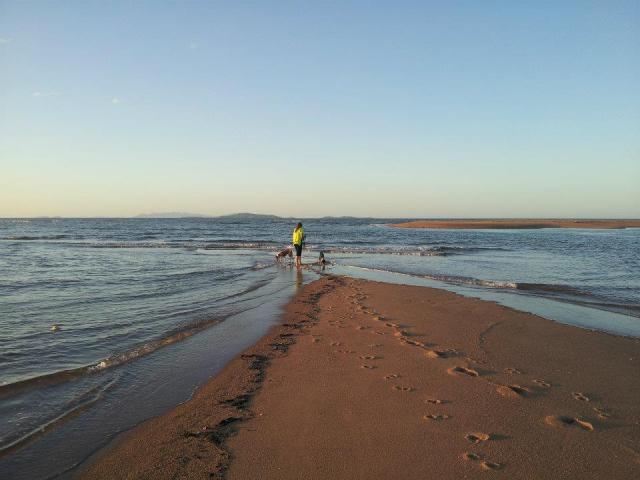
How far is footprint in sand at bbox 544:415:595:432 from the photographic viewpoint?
4143 millimetres

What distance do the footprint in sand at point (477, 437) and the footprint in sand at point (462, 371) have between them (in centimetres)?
165

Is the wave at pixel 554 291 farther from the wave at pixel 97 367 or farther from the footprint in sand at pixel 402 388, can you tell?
the wave at pixel 97 367

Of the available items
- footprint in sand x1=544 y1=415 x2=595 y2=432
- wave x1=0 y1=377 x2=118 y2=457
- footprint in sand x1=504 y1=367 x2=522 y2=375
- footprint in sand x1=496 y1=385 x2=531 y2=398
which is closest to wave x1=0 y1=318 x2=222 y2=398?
wave x1=0 y1=377 x2=118 y2=457

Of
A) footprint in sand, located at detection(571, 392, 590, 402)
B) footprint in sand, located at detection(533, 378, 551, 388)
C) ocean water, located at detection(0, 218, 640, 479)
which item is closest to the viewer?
ocean water, located at detection(0, 218, 640, 479)

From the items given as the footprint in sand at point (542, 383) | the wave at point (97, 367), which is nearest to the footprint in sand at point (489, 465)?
the footprint in sand at point (542, 383)

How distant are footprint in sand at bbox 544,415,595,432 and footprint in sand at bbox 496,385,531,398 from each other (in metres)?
0.54

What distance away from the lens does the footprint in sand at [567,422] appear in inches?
163

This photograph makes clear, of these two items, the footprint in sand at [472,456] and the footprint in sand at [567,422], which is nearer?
the footprint in sand at [472,456]

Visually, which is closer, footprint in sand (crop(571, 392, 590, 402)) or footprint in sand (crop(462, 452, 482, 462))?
footprint in sand (crop(462, 452, 482, 462))

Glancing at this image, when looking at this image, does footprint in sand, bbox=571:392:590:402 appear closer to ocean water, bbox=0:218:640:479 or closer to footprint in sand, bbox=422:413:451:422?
footprint in sand, bbox=422:413:451:422

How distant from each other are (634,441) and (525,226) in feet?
268

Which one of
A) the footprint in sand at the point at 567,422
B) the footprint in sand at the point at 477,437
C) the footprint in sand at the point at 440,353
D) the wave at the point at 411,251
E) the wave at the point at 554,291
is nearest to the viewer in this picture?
the footprint in sand at the point at 477,437

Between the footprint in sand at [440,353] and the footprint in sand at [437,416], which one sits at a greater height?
the footprint in sand at [437,416]

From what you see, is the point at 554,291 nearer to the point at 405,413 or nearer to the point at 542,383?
the point at 542,383
